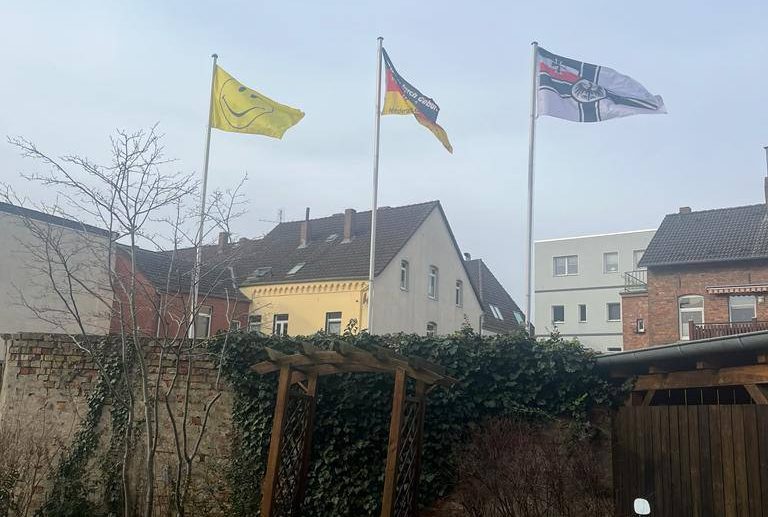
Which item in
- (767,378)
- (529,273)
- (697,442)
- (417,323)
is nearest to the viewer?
(767,378)

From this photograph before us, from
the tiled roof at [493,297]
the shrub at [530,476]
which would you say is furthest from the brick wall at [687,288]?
the shrub at [530,476]

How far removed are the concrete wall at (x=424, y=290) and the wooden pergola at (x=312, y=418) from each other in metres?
18.8

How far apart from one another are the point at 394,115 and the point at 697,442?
459 inches

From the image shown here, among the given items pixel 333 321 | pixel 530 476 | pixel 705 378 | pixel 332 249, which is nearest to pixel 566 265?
pixel 332 249

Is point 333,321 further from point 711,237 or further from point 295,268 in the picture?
point 711,237

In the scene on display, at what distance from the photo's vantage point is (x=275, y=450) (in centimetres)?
848

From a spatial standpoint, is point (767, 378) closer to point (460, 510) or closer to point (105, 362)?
point (460, 510)

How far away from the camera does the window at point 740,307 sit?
89.8 ft

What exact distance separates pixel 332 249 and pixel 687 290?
14266mm

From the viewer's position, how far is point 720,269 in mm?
27781

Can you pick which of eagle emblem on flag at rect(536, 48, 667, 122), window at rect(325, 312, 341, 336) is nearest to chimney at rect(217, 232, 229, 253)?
eagle emblem on flag at rect(536, 48, 667, 122)

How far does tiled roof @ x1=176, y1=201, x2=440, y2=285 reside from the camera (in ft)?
97.5

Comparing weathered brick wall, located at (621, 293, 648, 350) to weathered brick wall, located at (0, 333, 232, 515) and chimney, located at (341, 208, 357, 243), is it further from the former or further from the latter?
weathered brick wall, located at (0, 333, 232, 515)

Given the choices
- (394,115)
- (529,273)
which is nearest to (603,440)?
(529,273)
